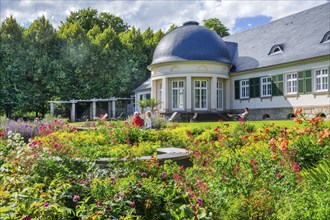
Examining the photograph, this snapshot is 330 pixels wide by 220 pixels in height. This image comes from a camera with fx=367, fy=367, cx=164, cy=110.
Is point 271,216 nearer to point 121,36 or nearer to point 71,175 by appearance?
point 71,175

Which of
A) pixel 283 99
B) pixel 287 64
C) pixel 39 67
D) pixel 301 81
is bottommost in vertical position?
pixel 283 99

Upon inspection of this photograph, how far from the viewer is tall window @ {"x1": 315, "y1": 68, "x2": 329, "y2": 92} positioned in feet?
72.5

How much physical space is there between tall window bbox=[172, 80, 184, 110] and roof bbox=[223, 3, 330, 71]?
470 centimetres

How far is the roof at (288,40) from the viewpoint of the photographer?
23.5m

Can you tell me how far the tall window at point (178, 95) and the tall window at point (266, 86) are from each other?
5.89 m

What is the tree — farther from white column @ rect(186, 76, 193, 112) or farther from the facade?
white column @ rect(186, 76, 193, 112)

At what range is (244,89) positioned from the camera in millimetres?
28312

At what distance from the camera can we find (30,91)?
108 ft

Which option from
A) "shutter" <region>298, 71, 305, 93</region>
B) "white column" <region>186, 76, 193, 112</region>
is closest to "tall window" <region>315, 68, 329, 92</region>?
"shutter" <region>298, 71, 305, 93</region>

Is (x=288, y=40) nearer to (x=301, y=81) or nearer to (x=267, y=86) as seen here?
(x=267, y=86)

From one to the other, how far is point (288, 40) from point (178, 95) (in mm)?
8849

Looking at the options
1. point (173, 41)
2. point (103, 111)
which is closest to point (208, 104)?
point (173, 41)

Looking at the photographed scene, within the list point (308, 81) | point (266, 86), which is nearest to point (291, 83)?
point (308, 81)

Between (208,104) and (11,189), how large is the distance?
961 inches
